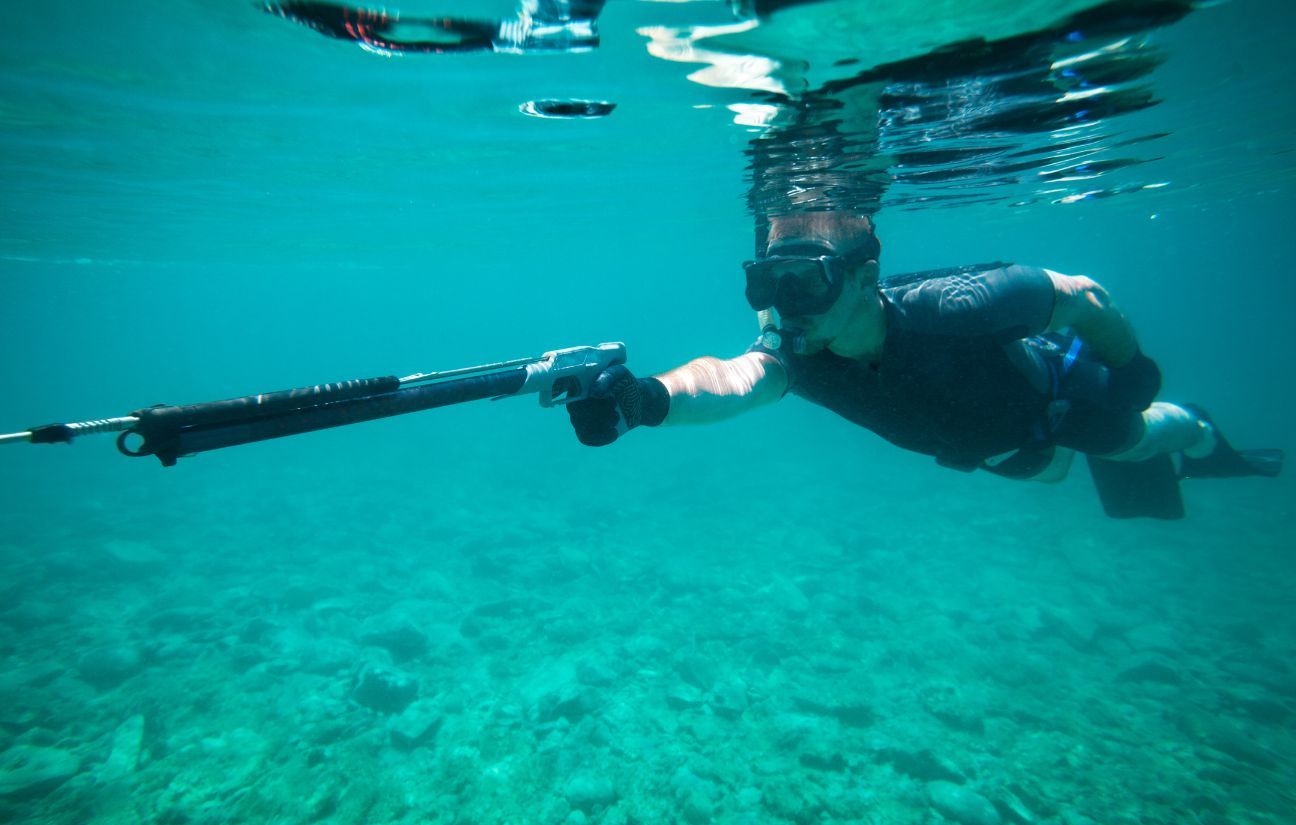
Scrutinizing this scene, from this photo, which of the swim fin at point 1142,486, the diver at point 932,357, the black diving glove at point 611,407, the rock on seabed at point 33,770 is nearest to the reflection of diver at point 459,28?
the diver at point 932,357

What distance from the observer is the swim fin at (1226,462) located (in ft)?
20.5

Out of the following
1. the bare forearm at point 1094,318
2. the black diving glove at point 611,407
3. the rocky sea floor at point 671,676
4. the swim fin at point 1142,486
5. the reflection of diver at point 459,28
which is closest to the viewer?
the black diving glove at point 611,407

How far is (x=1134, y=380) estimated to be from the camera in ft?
14.7

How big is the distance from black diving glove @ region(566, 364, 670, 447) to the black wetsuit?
1714 mm

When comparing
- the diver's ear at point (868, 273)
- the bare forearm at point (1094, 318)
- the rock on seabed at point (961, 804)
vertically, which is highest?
the diver's ear at point (868, 273)

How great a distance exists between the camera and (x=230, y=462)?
1369 inches

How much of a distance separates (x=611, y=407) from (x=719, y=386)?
979 millimetres

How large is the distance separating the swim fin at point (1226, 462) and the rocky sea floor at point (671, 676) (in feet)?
12.6

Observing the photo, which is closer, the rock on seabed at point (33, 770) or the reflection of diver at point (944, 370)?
the reflection of diver at point (944, 370)

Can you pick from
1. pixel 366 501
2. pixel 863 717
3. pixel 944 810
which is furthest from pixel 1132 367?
pixel 366 501

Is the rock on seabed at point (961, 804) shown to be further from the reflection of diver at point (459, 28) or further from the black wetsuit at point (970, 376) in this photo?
the reflection of diver at point (459, 28)

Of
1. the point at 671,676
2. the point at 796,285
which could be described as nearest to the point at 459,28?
the point at 796,285

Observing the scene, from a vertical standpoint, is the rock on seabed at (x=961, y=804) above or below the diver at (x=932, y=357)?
below

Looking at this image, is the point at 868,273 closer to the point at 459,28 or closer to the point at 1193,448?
the point at 1193,448
